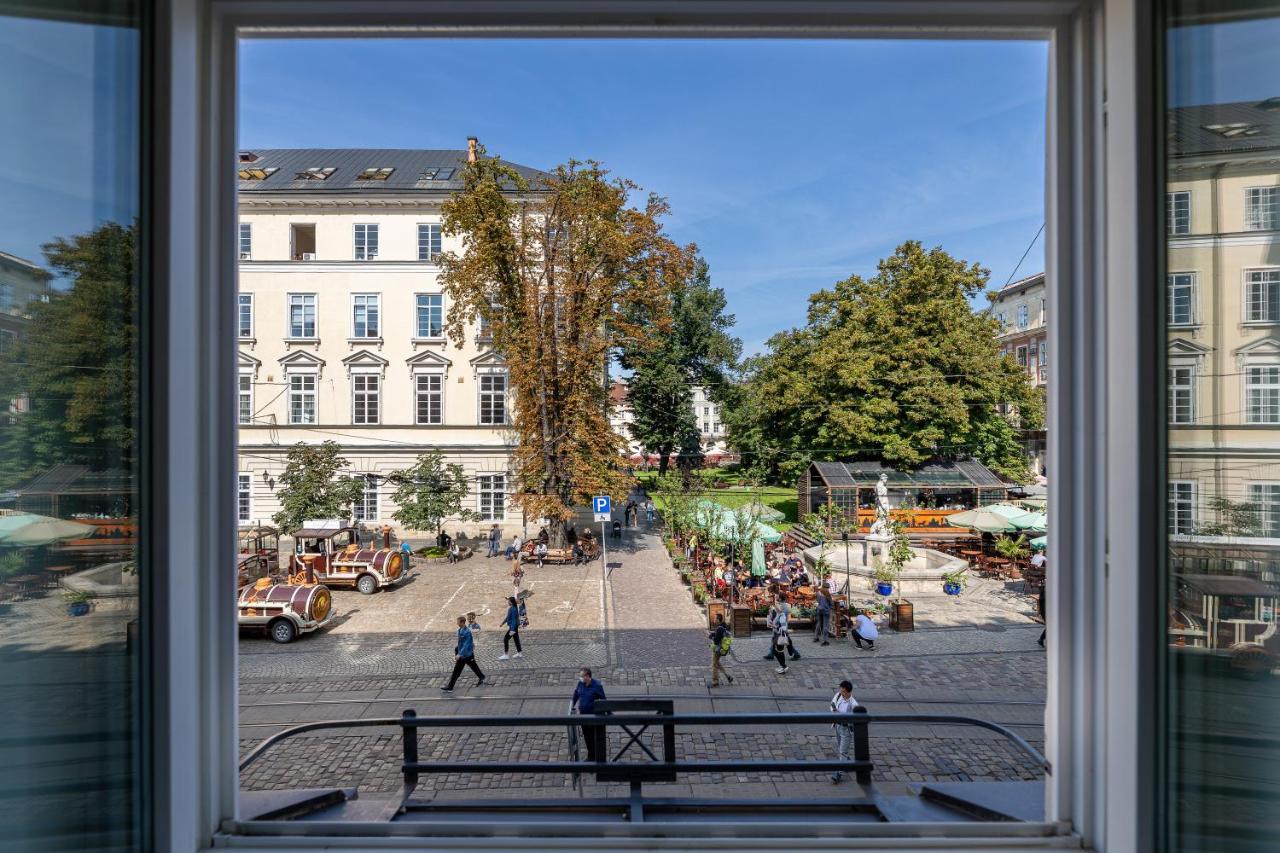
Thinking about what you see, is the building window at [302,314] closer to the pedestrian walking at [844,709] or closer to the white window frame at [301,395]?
the white window frame at [301,395]

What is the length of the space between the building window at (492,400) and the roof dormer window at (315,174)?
232 inches

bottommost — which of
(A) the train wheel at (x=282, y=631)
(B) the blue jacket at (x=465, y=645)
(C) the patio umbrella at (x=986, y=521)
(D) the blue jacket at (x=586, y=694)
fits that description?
(A) the train wheel at (x=282, y=631)

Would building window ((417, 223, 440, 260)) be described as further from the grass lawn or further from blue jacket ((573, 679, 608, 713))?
blue jacket ((573, 679, 608, 713))

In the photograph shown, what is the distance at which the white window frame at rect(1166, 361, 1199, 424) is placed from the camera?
0.96 metres

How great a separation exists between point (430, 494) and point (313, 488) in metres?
2.10

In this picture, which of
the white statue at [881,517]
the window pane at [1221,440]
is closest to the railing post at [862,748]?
the window pane at [1221,440]

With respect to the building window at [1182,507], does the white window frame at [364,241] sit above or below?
above

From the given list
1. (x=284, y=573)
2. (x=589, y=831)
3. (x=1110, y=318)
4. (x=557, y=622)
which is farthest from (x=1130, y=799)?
(x=284, y=573)

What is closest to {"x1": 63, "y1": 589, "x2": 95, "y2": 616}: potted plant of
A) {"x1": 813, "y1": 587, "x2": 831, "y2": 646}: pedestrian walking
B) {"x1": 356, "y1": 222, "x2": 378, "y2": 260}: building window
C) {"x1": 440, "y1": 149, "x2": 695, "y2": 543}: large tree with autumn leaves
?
{"x1": 813, "y1": 587, "x2": 831, "y2": 646}: pedestrian walking

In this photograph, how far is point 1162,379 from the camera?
3.20 ft

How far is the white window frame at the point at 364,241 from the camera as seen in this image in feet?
42.6

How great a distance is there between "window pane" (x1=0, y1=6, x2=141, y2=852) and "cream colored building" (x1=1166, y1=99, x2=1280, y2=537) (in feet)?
5.49

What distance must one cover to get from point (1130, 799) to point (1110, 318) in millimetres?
794

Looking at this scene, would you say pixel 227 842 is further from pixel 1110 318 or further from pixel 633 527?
pixel 633 527
